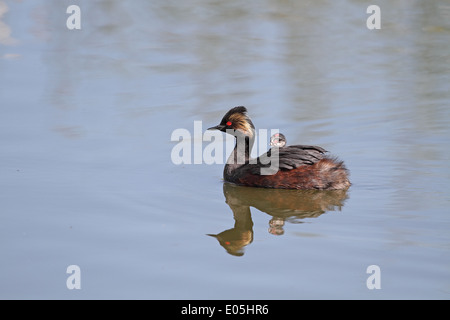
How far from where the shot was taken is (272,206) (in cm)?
886

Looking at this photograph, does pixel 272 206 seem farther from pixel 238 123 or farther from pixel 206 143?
pixel 206 143

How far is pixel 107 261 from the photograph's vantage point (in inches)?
275

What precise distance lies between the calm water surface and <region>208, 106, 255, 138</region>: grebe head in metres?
0.61

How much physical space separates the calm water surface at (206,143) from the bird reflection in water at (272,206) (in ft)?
0.12

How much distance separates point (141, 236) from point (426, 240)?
2.71 metres

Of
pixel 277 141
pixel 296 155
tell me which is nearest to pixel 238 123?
pixel 277 141

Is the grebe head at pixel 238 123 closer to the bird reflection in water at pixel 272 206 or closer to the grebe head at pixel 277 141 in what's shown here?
the grebe head at pixel 277 141

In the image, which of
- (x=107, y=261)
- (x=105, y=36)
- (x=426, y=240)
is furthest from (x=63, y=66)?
(x=426, y=240)

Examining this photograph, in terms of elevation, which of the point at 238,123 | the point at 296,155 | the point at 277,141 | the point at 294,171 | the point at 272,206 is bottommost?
the point at 272,206

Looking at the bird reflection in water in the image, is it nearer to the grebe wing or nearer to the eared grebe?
the eared grebe

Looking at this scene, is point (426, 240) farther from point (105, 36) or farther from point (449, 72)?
point (105, 36)

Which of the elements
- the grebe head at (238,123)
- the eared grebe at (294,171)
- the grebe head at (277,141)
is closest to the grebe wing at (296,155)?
the eared grebe at (294,171)

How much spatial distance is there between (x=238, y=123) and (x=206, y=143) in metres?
1.13

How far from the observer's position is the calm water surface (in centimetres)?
680
